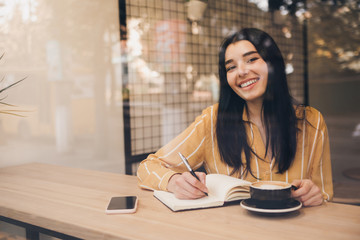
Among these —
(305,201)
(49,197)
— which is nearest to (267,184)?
(305,201)

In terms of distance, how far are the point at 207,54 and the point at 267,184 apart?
168 centimetres

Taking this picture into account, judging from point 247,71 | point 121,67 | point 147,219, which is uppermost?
point 121,67

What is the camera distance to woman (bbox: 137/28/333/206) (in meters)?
1.19

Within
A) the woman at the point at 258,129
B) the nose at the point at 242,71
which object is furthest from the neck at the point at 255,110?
the nose at the point at 242,71

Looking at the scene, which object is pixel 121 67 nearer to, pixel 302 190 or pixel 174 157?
pixel 174 157

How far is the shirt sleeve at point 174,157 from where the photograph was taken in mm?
1131

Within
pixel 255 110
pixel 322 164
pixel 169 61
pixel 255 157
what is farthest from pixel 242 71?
pixel 169 61

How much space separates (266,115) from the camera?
1.27 metres

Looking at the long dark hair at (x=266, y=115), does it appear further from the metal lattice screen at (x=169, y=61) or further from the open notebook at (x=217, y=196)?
the metal lattice screen at (x=169, y=61)

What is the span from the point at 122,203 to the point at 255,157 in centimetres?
53

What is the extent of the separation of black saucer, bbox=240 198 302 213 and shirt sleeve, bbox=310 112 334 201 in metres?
0.39

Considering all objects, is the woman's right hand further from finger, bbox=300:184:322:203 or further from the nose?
the nose

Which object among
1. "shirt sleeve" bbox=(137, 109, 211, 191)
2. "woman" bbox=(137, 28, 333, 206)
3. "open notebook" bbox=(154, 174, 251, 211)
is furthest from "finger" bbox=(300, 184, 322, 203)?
"shirt sleeve" bbox=(137, 109, 211, 191)

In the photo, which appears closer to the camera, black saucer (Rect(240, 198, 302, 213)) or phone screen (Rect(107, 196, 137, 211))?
black saucer (Rect(240, 198, 302, 213))
